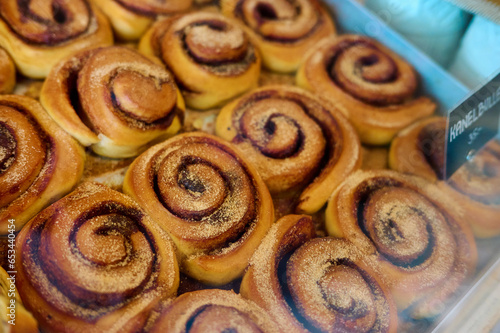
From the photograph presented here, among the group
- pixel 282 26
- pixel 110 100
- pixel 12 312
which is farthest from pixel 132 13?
pixel 12 312

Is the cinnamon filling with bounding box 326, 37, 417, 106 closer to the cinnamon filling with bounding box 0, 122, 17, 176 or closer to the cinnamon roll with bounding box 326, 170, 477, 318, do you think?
the cinnamon roll with bounding box 326, 170, 477, 318

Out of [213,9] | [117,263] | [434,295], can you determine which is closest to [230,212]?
[117,263]

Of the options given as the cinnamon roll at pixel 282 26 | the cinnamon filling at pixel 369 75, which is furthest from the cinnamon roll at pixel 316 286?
the cinnamon roll at pixel 282 26

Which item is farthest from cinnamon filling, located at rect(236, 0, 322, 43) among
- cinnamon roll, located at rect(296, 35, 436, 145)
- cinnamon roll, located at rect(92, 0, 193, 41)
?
cinnamon roll, located at rect(92, 0, 193, 41)

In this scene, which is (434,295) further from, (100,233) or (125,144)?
(125,144)

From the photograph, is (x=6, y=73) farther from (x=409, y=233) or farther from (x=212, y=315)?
(x=409, y=233)
